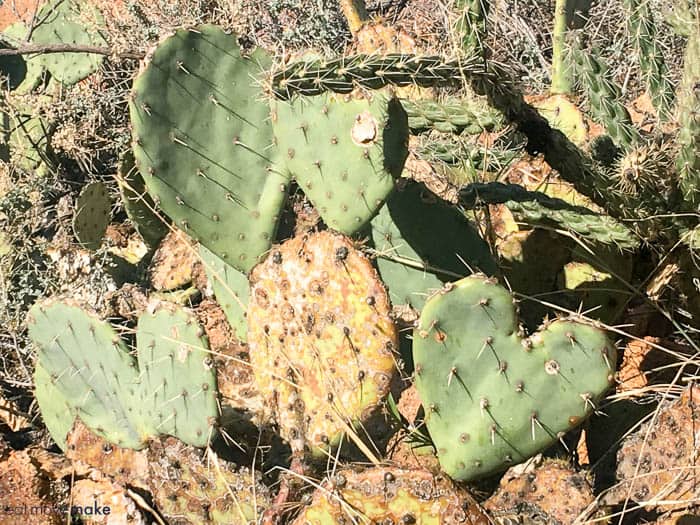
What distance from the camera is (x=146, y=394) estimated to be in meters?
2.05

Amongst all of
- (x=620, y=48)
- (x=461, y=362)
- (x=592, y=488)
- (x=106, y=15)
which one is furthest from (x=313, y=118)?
(x=106, y=15)

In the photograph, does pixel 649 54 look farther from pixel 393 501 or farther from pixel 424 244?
pixel 393 501

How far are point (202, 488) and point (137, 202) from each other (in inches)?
49.0

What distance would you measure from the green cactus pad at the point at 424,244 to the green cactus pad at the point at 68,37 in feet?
7.14

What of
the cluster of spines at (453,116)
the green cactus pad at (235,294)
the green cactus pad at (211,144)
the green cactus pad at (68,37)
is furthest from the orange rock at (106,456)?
the green cactus pad at (68,37)

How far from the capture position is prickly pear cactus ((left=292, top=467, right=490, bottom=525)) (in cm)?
155

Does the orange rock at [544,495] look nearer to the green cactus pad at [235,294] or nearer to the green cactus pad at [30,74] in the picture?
the green cactus pad at [235,294]

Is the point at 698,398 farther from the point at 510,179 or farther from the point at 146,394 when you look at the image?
the point at 146,394

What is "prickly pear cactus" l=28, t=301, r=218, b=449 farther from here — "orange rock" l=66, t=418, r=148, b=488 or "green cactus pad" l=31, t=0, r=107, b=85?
"green cactus pad" l=31, t=0, r=107, b=85

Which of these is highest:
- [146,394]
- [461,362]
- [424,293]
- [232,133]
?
[232,133]

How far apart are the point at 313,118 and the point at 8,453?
1.19m

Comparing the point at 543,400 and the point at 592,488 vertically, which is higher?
the point at 543,400

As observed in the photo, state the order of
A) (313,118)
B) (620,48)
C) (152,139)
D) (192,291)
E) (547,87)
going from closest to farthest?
(313,118) → (152,139) → (192,291) → (620,48) → (547,87)

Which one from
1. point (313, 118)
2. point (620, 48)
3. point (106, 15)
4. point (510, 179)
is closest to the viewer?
point (313, 118)
